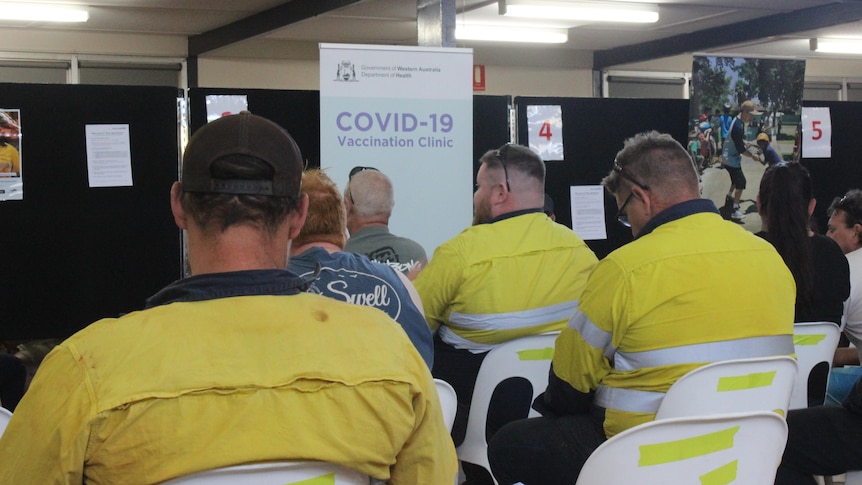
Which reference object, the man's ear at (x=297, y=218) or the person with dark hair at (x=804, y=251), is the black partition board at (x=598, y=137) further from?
the man's ear at (x=297, y=218)

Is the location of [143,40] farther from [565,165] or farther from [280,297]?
[280,297]

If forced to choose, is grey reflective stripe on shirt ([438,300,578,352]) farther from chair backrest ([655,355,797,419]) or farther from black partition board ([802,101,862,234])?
black partition board ([802,101,862,234])

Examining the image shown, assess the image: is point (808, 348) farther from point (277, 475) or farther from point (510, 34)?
point (510, 34)

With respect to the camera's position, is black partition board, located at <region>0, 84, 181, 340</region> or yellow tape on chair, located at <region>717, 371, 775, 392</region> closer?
yellow tape on chair, located at <region>717, 371, 775, 392</region>

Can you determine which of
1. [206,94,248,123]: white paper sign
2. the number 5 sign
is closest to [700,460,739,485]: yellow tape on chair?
[206,94,248,123]: white paper sign

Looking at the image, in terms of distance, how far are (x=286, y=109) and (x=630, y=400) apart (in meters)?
3.41

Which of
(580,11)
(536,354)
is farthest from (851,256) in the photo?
(580,11)

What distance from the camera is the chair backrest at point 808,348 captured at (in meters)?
2.79

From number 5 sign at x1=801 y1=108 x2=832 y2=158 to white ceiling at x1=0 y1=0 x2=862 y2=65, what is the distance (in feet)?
7.82

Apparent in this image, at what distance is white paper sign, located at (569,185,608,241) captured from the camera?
5.85 meters

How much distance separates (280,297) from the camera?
3.82 feet

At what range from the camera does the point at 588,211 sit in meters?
5.88

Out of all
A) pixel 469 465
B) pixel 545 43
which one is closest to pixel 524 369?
pixel 469 465

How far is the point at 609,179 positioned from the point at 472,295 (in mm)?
620
